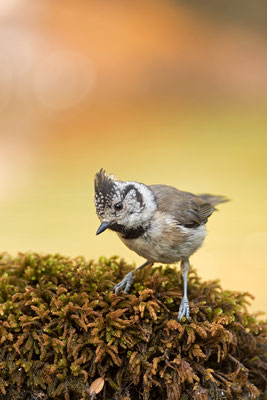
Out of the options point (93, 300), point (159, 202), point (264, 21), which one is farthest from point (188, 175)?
point (264, 21)

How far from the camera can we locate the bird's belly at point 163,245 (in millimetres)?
3928

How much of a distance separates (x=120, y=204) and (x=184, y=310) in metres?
0.93

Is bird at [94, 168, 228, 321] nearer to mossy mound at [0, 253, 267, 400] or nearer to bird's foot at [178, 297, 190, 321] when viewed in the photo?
bird's foot at [178, 297, 190, 321]

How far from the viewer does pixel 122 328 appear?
3379 millimetres

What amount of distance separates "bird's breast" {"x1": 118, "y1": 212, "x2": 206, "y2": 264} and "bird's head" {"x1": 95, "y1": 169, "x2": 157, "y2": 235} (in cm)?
10

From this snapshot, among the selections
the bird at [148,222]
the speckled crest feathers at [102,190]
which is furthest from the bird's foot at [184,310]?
the speckled crest feathers at [102,190]

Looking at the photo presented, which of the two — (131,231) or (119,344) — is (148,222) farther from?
(119,344)

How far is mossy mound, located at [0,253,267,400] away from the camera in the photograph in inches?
129

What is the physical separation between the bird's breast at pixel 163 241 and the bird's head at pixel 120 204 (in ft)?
0.32

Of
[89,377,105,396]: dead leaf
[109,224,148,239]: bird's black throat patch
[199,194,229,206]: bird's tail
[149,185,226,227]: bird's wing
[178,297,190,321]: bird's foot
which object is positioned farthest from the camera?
[199,194,229,206]: bird's tail

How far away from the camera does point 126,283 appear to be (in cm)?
381

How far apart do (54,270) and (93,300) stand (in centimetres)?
48

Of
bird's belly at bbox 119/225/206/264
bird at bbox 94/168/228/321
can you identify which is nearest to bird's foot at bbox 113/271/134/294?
bird at bbox 94/168/228/321

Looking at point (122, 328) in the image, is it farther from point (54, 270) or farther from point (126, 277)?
point (54, 270)
